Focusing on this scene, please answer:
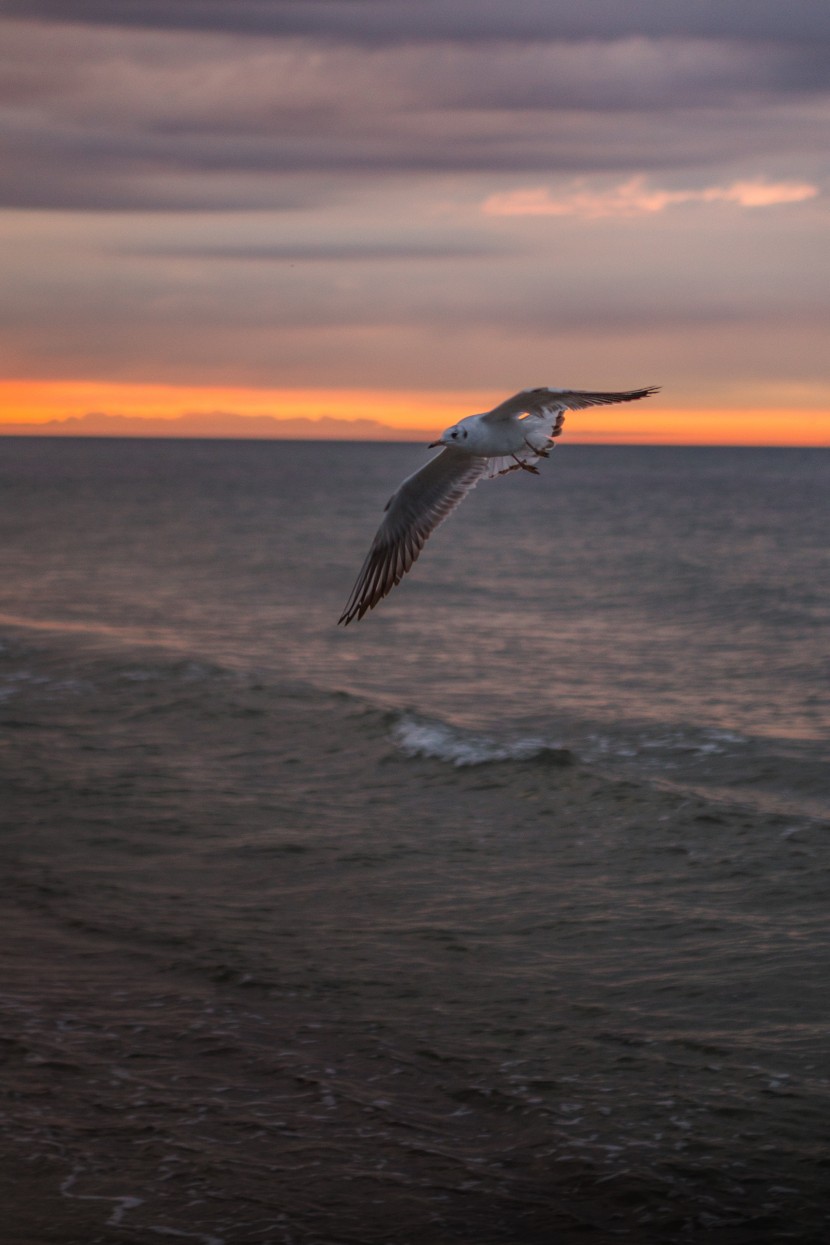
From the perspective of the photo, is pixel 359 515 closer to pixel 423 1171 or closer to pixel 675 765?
pixel 675 765

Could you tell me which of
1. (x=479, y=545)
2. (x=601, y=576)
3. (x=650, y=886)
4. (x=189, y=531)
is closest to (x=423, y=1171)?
(x=650, y=886)

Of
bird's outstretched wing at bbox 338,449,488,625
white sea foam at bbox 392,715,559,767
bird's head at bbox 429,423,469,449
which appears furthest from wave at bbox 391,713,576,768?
bird's head at bbox 429,423,469,449

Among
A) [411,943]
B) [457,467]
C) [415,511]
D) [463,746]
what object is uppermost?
[457,467]

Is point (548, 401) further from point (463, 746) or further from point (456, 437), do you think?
point (463, 746)

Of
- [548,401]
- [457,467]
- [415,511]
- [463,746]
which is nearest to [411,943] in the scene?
[415,511]

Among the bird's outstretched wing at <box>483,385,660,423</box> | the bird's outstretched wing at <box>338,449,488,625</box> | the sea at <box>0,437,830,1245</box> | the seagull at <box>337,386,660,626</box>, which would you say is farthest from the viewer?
the bird's outstretched wing at <box>338,449,488,625</box>

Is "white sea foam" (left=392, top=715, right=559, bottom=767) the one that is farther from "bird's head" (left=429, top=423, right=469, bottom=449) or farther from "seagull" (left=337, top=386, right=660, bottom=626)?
"bird's head" (left=429, top=423, right=469, bottom=449)

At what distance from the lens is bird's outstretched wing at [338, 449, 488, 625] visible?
1098cm

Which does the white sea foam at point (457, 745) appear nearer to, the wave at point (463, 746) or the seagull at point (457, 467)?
the wave at point (463, 746)

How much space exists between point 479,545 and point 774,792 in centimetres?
4708

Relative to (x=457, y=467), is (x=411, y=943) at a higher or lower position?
lower

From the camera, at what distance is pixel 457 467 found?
446 inches

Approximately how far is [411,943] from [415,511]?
3.43 meters

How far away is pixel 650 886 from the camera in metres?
13.0
